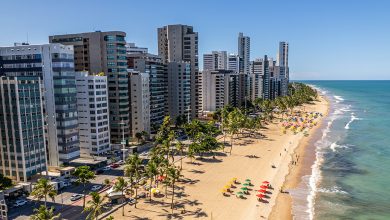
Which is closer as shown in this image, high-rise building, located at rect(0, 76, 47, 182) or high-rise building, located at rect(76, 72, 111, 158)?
high-rise building, located at rect(0, 76, 47, 182)

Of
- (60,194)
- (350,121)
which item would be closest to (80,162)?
(60,194)

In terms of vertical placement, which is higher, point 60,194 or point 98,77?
point 98,77

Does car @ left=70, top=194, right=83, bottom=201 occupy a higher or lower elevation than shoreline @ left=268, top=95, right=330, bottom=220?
higher

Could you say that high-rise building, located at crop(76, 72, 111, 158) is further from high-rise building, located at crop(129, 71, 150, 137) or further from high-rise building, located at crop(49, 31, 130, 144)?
high-rise building, located at crop(129, 71, 150, 137)

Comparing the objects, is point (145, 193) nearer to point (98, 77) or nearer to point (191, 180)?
point (191, 180)

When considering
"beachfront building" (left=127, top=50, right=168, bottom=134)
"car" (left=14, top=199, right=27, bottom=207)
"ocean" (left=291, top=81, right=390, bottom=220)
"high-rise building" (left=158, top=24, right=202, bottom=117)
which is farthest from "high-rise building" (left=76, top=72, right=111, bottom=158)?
"high-rise building" (left=158, top=24, right=202, bottom=117)

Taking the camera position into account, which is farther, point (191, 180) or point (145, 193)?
point (191, 180)

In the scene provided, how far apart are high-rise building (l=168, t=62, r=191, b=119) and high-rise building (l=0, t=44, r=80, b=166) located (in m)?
77.8

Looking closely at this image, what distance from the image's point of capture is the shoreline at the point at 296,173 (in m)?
70.7

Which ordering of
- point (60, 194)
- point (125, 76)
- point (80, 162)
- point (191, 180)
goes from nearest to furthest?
point (60, 194), point (191, 180), point (80, 162), point (125, 76)

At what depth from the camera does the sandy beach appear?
6831cm

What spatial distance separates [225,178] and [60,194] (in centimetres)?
4260

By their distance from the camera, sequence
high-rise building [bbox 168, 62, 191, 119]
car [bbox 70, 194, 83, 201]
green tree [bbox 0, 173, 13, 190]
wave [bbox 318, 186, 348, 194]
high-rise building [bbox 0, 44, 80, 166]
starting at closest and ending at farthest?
1. green tree [bbox 0, 173, 13, 190]
2. car [bbox 70, 194, 83, 201]
3. wave [bbox 318, 186, 348, 194]
4. high-rise building [bbox 0, 44, 80, 166]
5. high-rise building [bbox 168, 62, 191, 119]

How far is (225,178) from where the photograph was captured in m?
90.9
